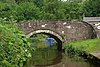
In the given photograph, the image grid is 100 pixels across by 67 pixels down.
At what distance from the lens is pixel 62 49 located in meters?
24.7

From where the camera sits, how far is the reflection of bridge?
24.1m

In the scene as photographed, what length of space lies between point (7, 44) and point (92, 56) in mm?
6432

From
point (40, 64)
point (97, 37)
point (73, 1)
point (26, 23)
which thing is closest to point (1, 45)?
point (40, 64)

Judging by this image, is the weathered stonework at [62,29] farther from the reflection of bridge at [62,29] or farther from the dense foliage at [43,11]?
the dense foliage at [43,11]

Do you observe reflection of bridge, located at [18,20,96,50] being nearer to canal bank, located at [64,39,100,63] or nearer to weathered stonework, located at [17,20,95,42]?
weathered stonework, located at [17,20,95,42]

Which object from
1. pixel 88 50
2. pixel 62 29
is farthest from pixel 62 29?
pixel 88 50

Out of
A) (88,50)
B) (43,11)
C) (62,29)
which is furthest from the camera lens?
(43,11)

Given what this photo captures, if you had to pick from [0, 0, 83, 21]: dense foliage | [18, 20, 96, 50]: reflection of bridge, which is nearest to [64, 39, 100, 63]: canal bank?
[18, 20, 96, 50]: reflection of bridge

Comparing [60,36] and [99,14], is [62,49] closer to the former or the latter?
[60,36]

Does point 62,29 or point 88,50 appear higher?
point 62,29

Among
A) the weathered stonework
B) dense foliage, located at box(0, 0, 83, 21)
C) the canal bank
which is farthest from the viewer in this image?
dense foliage, located at box(0, 0, 83, 21)

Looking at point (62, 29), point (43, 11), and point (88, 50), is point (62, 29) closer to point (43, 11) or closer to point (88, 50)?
point (88, 50)

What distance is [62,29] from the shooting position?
24.8m

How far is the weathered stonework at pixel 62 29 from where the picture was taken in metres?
24.1
